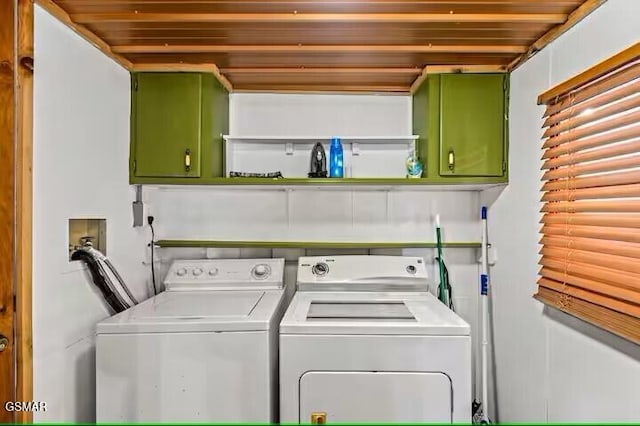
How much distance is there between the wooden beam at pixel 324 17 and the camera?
1.83 metres

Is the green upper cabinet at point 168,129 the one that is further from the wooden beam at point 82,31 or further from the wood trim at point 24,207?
the wood trim at point 24,207

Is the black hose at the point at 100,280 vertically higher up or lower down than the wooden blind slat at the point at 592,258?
lower down

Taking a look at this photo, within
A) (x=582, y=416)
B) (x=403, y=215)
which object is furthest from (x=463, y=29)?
(x=582, y=416)

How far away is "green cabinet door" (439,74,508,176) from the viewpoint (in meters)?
2.43

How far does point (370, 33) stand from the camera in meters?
2.02

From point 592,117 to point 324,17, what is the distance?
43.3 inches

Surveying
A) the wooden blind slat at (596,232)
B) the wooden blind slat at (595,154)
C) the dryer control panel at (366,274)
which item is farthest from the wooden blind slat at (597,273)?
the dryer control panel at (366,274)

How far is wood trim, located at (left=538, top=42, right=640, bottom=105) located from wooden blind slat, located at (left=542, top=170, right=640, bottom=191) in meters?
0.35

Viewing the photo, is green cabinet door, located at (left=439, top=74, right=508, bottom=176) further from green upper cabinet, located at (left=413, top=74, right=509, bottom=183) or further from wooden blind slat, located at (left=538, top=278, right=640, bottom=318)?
wooden blind slat, located at (left=538, top=278, right=640, bottom=318)

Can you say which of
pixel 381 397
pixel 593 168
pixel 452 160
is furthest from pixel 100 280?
pixel 593 168

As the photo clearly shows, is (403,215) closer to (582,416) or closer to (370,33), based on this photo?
(370,33)

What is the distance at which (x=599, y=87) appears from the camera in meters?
1.58

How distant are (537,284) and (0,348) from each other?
218 centimetres
